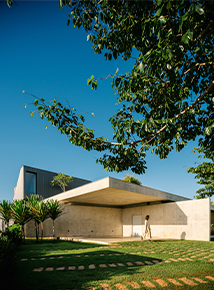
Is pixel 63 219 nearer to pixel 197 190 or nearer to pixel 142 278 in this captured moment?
pixel 142 278

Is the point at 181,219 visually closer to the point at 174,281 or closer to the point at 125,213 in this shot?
the point at 125,213

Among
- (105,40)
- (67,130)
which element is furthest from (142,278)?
(105,40)

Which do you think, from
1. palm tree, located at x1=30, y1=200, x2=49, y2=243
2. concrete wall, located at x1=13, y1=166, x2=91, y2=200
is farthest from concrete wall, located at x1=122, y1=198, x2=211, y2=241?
concrete wall, located at x1=13, y1=166, x2=91, y2=200

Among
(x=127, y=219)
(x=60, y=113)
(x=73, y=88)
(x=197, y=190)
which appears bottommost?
(x=127, y=219)

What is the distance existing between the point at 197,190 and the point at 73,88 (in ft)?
66.0

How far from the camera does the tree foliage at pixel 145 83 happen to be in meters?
3.76

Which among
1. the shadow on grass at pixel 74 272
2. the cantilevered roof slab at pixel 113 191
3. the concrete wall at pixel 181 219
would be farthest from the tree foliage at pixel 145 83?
the concrete wall at pixel 181 219

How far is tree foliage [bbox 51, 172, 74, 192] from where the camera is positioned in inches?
1013

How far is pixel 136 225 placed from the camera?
1741 centimetres

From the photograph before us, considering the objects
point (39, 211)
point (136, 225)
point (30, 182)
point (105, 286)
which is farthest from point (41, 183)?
point (105, 286)

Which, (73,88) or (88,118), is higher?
(73,88)

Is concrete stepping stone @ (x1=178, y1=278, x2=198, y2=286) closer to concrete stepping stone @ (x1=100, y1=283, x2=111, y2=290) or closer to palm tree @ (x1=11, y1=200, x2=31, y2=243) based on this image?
concrete stepping stone @ (x1=100, y1=283, x2=111, y2=290)

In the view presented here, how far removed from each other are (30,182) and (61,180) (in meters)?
4.45

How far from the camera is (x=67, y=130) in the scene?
570 centimetres
